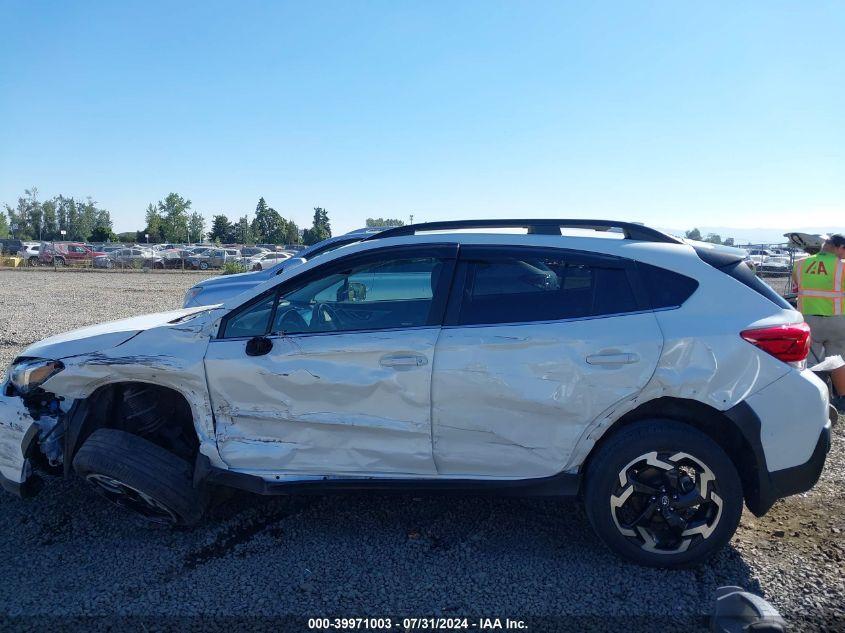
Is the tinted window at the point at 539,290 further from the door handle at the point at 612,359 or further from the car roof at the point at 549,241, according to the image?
the door handle at the point at 612,359

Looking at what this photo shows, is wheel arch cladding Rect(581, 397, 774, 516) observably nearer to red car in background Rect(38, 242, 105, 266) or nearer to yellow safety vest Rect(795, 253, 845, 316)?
yellow safety vest Rect(795, 253, 845, 316)

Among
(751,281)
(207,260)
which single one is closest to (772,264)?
(207,260)

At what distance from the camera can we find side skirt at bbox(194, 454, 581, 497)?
3301mm

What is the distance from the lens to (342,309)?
386 cm

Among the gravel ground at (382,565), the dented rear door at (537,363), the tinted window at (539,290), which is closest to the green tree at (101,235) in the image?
the gravel ground at (382,565)

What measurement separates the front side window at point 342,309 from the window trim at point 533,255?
13 centimetres

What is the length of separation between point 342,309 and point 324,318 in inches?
8.7

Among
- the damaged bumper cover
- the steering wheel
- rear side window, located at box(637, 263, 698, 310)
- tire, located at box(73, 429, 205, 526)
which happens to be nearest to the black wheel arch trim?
rear side window, located at box(637, 263, 698, 310)

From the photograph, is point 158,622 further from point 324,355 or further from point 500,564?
point 500,564

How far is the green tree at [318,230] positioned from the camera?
9856 cm

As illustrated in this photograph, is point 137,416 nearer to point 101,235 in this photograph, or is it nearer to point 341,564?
point 341,564

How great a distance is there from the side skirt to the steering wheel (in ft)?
2.80

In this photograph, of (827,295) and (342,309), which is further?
(827,295)

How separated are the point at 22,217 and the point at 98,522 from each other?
156 meters
